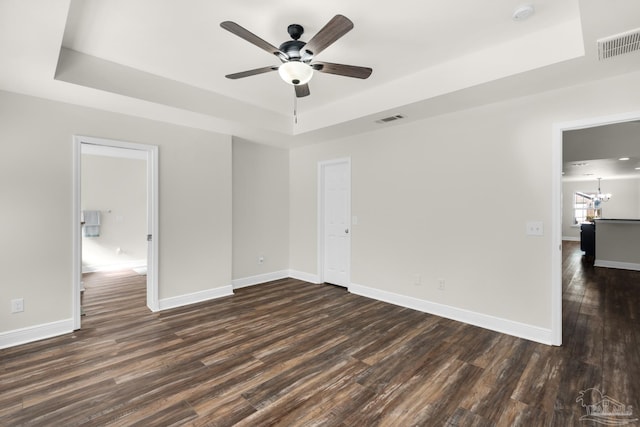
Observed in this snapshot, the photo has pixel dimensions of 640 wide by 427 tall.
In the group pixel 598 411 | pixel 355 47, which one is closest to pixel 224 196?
pixel 355 47

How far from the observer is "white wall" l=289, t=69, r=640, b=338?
2.98 metres

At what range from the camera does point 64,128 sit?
3.20m

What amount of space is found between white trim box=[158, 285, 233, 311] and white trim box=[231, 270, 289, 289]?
338 mm

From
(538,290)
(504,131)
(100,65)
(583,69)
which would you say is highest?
(100,65)

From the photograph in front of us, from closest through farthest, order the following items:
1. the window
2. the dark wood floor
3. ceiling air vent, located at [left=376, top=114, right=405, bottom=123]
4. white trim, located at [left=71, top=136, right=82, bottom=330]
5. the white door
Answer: the dark wood floor → white trim, located at [left=71, top=136, right=82, bottom=330] → ceiling air vent, located at [left=376, top=114, right=405, bottom=123] → the white door → the window

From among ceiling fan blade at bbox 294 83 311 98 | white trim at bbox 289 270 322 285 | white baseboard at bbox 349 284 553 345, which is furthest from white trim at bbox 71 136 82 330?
white baseboard at bbox 349 284 553 345

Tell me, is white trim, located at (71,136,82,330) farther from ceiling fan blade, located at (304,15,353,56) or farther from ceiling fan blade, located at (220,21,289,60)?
→ ceiling fan blade, located at (304,15,353,56)

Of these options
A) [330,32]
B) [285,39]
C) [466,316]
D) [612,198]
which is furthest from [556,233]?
[612,198]

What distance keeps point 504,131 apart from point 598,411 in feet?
8.33

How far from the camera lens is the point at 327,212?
523cm

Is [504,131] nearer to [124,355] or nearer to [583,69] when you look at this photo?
[583,69]

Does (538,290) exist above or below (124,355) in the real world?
above

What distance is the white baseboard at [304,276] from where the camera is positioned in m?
5.26

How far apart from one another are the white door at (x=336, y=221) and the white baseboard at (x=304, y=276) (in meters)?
0.14
